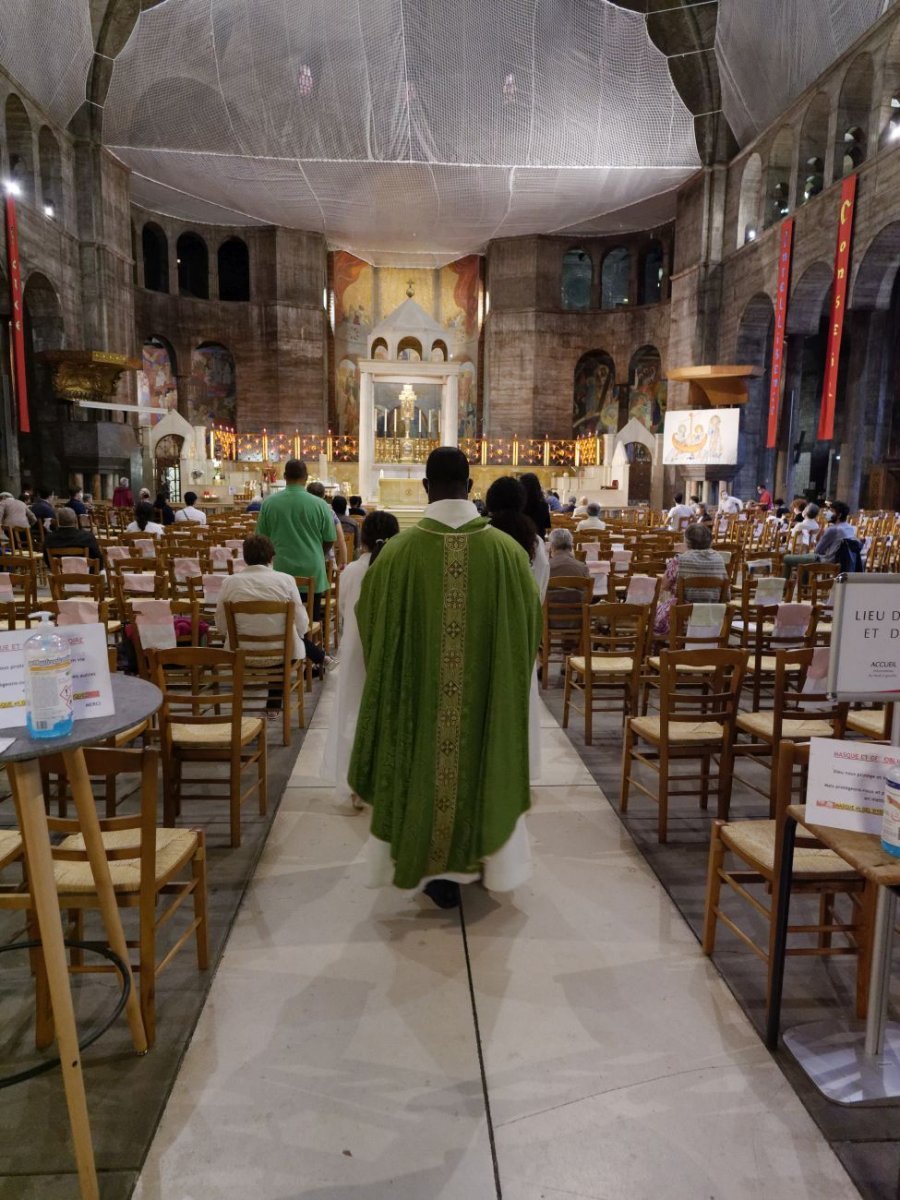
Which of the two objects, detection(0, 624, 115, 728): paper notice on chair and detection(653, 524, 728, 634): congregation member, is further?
detection(653, 524, 728, 634): congregation member

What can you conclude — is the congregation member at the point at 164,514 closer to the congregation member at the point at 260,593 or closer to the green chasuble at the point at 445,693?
the congregation member at the point at 260,593

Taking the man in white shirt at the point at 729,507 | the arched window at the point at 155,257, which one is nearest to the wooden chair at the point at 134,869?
the man in white shirt at the point at 729,507

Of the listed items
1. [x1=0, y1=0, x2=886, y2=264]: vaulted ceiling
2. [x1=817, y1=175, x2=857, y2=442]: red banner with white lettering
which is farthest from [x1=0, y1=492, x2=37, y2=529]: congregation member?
[x1=817, y1=175, x2=857, y2=442]: red banner with white lettering

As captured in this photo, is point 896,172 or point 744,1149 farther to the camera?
point 896,172

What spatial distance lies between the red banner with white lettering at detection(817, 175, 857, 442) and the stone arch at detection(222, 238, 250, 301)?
19.1 metres

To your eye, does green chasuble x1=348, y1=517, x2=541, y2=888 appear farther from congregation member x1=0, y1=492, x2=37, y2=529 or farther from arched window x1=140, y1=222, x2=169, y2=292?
arched window x1=140, y1=222, x2=169, y2=292

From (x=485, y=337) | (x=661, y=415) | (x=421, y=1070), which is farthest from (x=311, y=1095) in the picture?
(x=485, y=337)

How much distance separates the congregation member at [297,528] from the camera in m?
6.09

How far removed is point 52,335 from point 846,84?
18130 mm

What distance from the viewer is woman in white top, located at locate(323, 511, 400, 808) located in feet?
10.9

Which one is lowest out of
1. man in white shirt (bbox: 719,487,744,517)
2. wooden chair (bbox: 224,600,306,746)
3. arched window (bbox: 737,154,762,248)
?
wooden chair (bbox: 224,600,306,746)

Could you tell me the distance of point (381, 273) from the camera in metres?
30.8

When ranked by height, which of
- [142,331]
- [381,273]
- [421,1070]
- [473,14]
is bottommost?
[421,1070]

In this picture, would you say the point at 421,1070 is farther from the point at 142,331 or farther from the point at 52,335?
the point at 142,331
